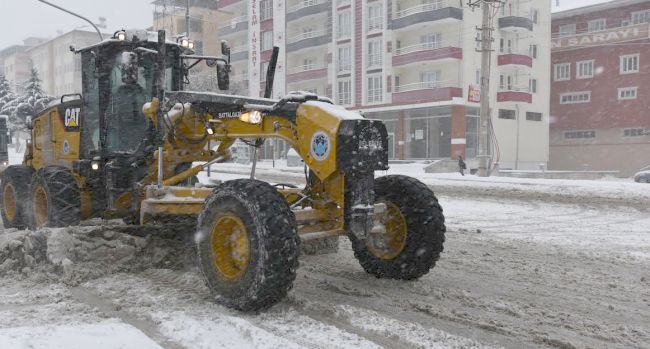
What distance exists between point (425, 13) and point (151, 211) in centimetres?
3374

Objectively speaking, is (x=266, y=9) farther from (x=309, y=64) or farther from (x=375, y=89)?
(x=375, y=89)

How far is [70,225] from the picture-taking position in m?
7.64

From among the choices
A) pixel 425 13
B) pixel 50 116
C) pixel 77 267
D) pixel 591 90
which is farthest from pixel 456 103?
pixel 77 267

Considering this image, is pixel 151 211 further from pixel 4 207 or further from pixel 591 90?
pixel 591 90

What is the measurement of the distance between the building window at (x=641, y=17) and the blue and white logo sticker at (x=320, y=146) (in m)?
43.1

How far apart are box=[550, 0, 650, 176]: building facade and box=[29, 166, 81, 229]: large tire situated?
134ft

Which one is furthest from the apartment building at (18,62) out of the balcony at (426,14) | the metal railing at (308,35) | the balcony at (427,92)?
the balcony at (427,92)

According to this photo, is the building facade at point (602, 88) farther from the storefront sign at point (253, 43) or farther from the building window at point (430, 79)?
the storefront sign at point (253, 43)

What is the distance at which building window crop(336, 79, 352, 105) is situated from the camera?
141ft

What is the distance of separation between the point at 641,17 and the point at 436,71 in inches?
589

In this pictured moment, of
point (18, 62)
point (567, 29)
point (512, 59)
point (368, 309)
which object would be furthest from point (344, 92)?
point (18, 62)

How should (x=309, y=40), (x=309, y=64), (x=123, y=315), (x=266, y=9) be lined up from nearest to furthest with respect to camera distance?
1. (x=123, y=315)
2. (x=309, y=40)
3. (x=309, y=64)
4. (x=266, y=9)

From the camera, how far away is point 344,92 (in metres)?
43.7

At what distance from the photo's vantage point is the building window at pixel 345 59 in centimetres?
4306
